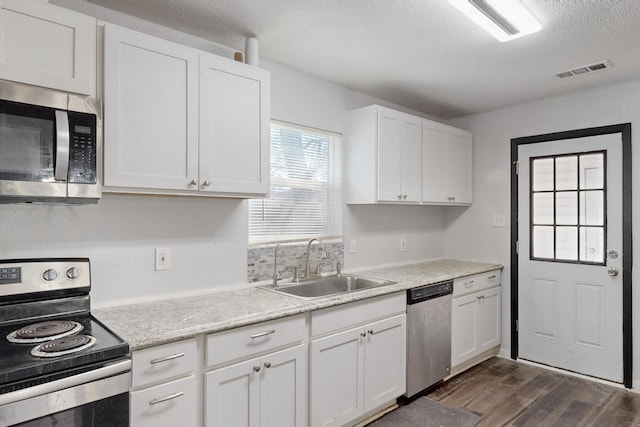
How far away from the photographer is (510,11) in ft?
6.57

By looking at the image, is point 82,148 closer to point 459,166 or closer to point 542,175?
point 459,166

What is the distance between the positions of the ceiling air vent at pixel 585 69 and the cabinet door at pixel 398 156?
113 centimetres

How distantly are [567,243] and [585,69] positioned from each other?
57.7 inches

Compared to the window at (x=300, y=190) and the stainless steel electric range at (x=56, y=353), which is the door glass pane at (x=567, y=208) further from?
the stainless steel electric range at (x=56, y=353)

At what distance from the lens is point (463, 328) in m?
3.33

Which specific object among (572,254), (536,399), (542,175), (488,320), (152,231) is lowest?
(536,399)

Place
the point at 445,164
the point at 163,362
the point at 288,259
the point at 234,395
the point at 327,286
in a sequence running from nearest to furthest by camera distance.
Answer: the point at 163,362 < the point at 234,395 < the point at 288,259 < the point at 327,286 < the point at 445,164

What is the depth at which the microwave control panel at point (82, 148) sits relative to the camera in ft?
5.16

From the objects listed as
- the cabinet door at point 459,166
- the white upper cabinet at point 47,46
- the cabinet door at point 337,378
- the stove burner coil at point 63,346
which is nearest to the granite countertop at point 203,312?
the stove burner coil at point 63,346

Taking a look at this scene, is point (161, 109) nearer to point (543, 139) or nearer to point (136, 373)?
point (136, 373)

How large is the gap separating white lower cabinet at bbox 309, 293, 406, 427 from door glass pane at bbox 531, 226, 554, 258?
1.72 m

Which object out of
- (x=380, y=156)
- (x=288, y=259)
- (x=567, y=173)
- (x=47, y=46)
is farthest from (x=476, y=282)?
(x=47, y=46)

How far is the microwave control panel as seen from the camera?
1.57m

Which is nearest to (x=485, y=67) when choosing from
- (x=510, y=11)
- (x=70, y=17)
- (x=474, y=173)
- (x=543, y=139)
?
(x=510, y=11)
